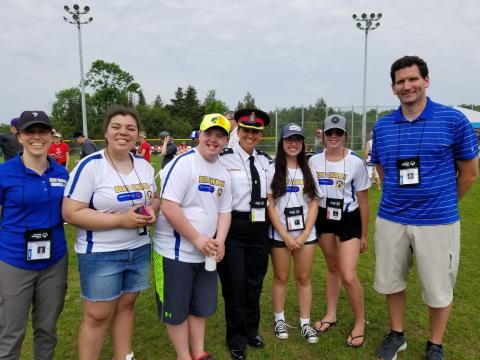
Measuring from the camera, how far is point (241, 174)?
2988 millimetres

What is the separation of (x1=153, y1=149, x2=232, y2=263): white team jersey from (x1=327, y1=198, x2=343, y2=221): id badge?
1159 mm

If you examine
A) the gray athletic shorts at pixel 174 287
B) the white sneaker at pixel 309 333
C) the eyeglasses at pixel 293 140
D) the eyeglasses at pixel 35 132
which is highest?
the eyeglasses at pixel 35 132

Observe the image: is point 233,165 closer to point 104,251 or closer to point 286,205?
point 286,205

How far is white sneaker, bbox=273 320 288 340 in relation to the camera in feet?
11.0

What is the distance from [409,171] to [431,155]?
0.20 meters

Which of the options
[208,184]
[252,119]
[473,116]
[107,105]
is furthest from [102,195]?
[107,105]

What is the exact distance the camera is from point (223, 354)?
10.3ft

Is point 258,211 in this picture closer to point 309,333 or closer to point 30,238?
point 309,333

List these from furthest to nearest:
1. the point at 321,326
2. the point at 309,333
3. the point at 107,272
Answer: the point at 321,326
the point at 309,333
the point at 107,272

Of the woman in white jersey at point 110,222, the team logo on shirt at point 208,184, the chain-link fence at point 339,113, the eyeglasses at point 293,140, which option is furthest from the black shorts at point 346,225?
the chain-link fence at point 339,113

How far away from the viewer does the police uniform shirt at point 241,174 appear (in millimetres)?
2943

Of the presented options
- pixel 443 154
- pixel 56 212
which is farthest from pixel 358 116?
pixel 56 212

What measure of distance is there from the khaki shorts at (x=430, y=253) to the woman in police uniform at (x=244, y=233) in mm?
1113

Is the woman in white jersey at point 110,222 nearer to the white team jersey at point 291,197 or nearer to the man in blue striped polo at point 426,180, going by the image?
the white team jersey at point 291,197
